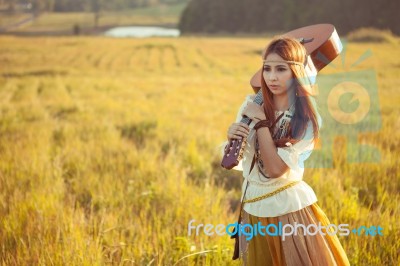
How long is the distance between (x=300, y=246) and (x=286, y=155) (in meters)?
0.36

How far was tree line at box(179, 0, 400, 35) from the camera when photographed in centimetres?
3700

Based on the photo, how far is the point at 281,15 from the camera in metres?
55.0

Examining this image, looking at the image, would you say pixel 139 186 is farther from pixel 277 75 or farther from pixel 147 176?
pixel 277 75

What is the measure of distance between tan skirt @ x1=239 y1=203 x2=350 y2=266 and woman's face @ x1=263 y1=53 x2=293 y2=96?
508 millimetres

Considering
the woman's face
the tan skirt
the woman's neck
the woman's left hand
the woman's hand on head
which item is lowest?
the tan skirt

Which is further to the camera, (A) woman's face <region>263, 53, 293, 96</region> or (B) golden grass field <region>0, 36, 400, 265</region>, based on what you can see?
(B) golden grass field <region>0, 36, 400, 265</region>

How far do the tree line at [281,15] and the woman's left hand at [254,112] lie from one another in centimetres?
3645

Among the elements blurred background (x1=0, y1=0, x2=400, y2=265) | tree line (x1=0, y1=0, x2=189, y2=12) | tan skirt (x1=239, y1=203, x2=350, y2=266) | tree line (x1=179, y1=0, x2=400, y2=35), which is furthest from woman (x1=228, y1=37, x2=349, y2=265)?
tree line (x1=179, y1=0, x2=400, y2=35)

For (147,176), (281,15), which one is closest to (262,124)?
(147,176)

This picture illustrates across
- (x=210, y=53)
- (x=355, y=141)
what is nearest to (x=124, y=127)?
(x=355, y=141)

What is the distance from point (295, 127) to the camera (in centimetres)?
149

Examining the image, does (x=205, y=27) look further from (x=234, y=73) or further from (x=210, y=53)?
(x=234, y=73)

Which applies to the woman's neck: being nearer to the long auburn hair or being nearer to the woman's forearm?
the long auburn hair

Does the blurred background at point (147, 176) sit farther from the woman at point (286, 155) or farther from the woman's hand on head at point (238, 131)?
the woman's hand on head at point (238, 131)
